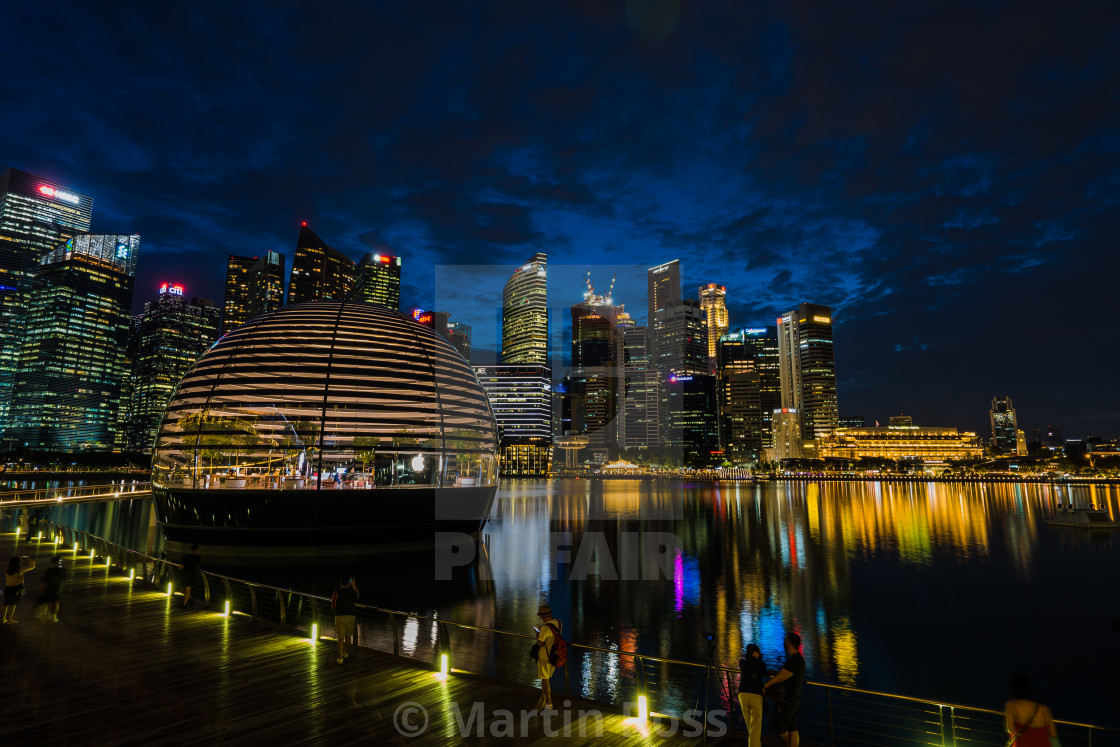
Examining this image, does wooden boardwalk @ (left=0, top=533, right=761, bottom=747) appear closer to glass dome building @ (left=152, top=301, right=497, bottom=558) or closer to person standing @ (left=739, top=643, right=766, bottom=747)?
person standing @ (left=739, top=643, right=766, bottom=747)

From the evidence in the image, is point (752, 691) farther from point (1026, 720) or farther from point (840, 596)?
point (840, 596)

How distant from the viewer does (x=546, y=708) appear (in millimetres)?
9422

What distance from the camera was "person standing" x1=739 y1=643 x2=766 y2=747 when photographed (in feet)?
26.0

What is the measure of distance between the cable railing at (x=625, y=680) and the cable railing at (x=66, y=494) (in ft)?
164

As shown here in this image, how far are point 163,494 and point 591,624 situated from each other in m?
23.4

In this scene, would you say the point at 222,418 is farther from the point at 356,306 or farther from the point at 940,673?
the point at 940,673

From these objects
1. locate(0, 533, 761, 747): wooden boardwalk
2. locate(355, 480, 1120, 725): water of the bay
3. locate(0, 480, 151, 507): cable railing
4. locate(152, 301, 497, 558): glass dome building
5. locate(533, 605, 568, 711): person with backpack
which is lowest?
locate(355, 480, 1120, 725): water of the bay

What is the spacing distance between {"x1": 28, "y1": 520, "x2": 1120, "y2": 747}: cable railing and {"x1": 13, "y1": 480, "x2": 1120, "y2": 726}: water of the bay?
2.77 ft

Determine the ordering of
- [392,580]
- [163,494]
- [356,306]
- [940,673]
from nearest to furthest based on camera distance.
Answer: [940,673]
[392,580]
[163,494]
[356,306]

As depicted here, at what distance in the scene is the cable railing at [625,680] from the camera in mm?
11461

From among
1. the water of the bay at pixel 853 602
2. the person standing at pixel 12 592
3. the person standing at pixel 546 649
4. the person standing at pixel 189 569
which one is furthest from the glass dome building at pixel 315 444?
the person standing at pixel 546 649

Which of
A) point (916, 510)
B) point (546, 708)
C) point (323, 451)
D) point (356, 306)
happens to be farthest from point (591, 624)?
point (916, 510)

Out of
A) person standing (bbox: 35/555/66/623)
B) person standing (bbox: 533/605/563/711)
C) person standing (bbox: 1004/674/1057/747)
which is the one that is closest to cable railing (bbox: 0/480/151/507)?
person standing (bbox: 35/555/66/623)

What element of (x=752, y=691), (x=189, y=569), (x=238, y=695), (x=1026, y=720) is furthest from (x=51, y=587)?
(x=1026, y=720)
